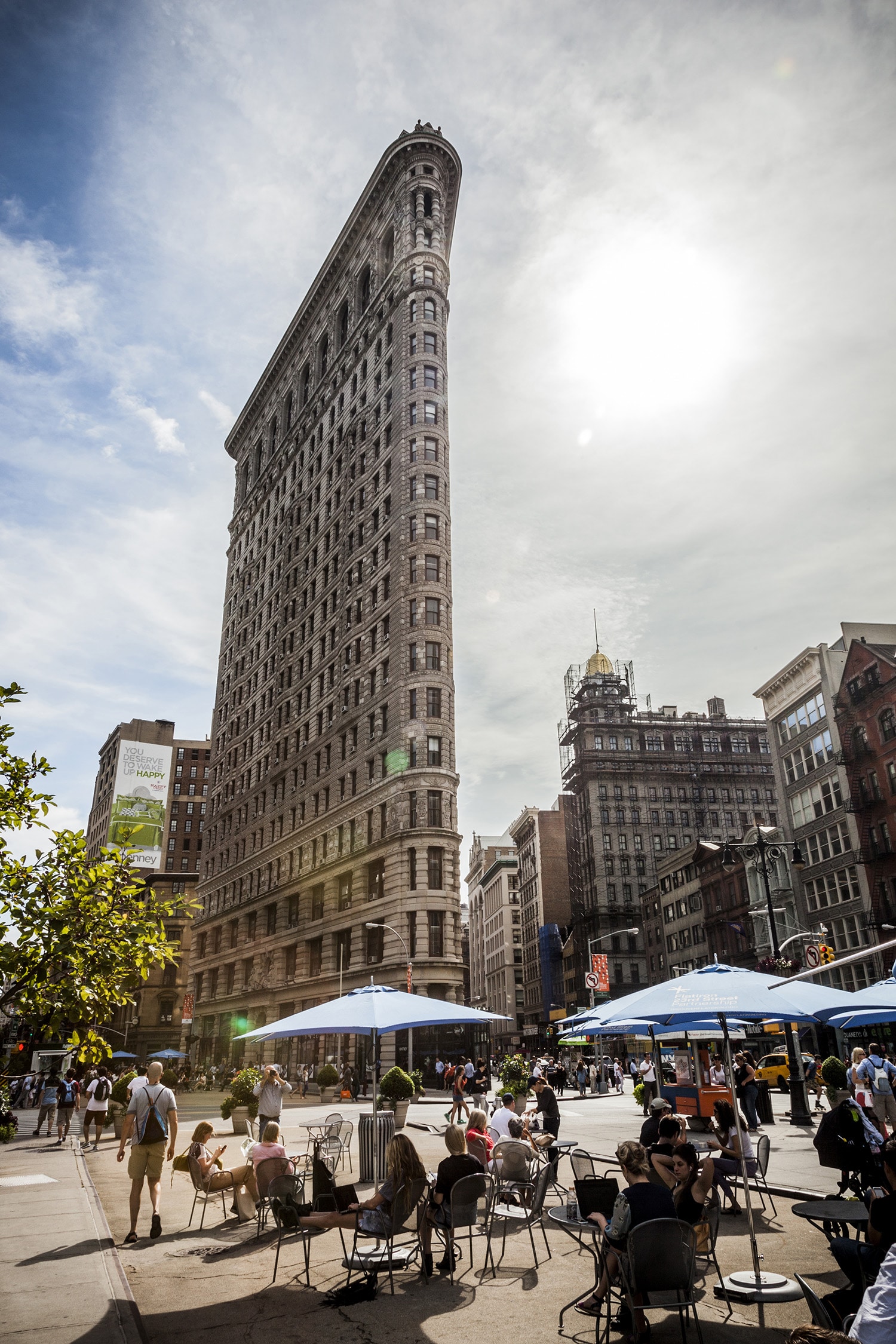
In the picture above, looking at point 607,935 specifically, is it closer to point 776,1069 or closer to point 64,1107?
point 776,1069

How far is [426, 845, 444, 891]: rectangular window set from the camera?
178 ft

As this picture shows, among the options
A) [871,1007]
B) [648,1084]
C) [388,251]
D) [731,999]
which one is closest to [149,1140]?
[731,999]

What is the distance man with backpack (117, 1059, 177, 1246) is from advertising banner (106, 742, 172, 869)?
80595 mm

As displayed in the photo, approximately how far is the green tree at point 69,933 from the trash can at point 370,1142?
7.63m

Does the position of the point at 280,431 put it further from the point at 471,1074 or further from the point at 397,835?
the point at 471,1074

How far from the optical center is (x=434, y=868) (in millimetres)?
54656

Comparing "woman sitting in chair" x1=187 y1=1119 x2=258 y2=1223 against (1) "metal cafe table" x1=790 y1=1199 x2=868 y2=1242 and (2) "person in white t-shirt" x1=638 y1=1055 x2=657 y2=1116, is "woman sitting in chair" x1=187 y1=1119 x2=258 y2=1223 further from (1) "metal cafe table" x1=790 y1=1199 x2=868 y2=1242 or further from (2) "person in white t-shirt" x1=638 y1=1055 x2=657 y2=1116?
(2) "person in white t-shirt" x1=638 y1=1055 x2=657 y2=1116

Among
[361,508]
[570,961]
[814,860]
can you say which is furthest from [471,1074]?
[570,961]

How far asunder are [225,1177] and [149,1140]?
56.6 inches

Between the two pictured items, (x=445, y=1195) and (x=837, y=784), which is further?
A: (x=837, y=784)

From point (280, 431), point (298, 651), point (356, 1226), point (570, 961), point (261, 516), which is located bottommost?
point (356, 1226)

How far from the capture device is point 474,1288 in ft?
30.3

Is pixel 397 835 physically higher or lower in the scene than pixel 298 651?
lower

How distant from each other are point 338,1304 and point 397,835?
46495 millimetres
